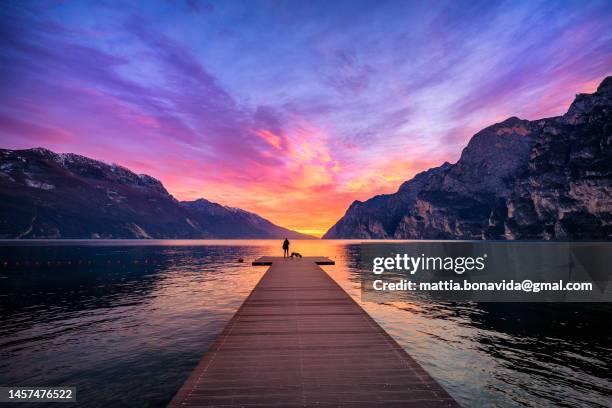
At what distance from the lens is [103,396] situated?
10.7 metres

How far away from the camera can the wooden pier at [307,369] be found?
755 cm

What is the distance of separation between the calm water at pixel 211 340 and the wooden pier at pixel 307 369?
8.46ft

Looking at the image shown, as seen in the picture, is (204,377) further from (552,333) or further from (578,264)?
(578,264)

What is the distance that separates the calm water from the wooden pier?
2578mm

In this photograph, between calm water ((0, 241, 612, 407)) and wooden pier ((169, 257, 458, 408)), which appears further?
calm water ((0, 241, 612, 407))

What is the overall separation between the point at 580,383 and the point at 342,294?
40.9 ft

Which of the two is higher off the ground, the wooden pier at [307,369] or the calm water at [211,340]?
the wooden pier at [307,369]

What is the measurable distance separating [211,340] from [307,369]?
8927 millimetres

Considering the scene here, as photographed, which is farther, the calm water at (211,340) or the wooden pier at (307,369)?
the calm water at (211,340)

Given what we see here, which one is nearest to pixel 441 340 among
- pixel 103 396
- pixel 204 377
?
pixel 204 377

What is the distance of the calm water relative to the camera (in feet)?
37.5

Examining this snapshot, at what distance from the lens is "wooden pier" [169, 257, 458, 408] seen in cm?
755

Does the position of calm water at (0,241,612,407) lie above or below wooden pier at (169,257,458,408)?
below

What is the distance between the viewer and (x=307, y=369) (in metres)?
9.35
